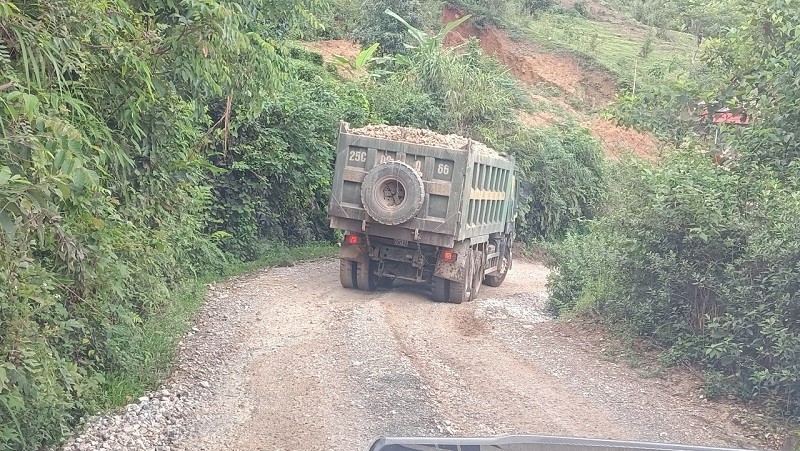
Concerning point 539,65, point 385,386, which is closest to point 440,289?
point 385,386

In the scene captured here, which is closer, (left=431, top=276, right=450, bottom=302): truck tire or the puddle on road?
the puddle on road

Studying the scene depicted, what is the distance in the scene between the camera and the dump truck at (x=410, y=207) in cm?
1227

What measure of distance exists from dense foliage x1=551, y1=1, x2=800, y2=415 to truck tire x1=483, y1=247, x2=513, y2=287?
15.8 ft

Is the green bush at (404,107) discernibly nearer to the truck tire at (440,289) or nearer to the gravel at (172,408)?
the truck tire at (440,289)

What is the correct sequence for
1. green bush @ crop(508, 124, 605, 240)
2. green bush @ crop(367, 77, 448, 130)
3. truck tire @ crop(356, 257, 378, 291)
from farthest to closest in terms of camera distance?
green bush @ crop(508, 124, 605, 240)
green bush @ crop(367, 77, 448, 130)
truck tire @ crop(356, 257, 378, 291)

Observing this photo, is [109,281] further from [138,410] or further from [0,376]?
[0,376]

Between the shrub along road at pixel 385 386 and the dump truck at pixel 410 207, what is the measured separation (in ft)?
2.86

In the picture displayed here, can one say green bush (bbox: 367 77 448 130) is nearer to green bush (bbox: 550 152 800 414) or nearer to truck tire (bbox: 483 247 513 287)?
truck tire (bbox: 483 247 513 287)

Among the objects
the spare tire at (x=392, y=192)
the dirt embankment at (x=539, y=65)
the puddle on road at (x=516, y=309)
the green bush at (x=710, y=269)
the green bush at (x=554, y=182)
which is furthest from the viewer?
the dirt embankment at (x=539, y=65)

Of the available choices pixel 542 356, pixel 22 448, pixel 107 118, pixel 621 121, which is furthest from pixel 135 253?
pixel 621 121

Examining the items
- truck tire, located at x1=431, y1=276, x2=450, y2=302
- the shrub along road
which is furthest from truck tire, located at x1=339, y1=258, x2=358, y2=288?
truck tire, located at x1=431, y1=276, x2=450, y2=302

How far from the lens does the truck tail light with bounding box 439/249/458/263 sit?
12734mm

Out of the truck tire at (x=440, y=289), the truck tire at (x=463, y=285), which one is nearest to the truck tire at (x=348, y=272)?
the truck tire at (x=440, y=289)

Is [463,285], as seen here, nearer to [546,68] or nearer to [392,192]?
[392,192]
